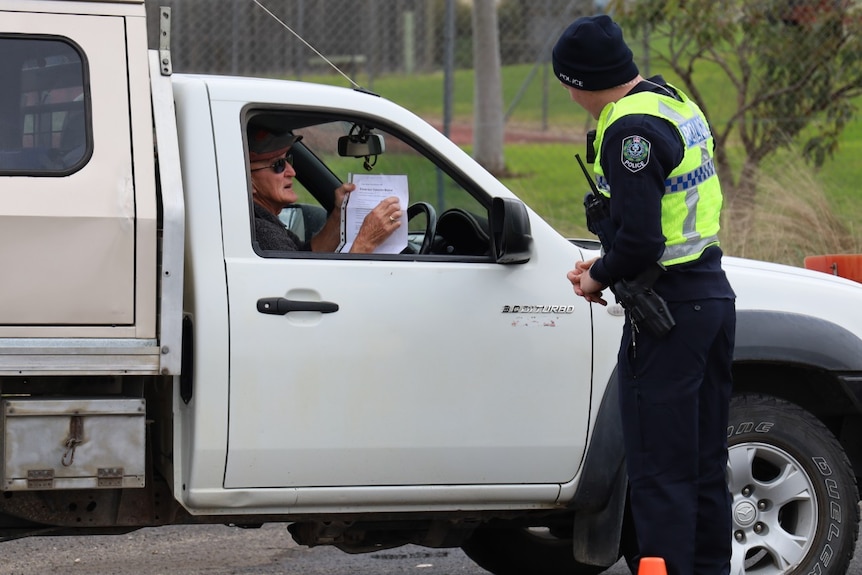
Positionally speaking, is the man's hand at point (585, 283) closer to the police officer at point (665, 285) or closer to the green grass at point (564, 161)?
the police officer at point (665, 285)

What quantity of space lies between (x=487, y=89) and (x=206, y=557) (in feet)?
28.1

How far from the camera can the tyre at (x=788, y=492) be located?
15.0 feet

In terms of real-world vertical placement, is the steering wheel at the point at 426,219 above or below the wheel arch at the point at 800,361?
above

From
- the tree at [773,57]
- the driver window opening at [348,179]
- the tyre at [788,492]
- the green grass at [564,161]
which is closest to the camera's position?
the driver window opening at [348,179]

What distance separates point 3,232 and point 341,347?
42.0 inches

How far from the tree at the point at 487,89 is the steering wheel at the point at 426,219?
805 cm

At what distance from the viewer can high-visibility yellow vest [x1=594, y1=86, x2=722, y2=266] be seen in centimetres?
396

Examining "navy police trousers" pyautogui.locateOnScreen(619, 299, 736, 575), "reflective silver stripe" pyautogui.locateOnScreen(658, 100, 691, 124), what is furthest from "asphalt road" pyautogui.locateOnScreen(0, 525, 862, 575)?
"reflective silver stripe" pyautogui.locateOnScreen(658, 100, 691, 124)

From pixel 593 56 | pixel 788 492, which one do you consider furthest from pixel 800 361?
pixel 593 56

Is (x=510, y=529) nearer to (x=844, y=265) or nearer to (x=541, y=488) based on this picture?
(x=541, y=488)

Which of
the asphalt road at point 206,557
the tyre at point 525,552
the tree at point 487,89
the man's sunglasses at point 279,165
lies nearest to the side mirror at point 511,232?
the man's sunglasses at point 279,165

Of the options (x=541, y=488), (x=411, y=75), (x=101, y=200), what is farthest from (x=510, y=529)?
(x=411, y=75)

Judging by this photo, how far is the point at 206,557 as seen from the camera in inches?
224

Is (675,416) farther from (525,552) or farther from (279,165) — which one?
(279,165)
